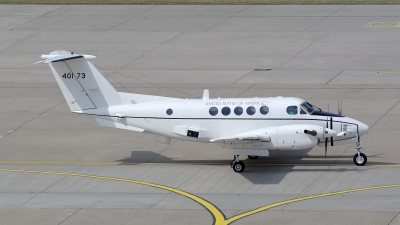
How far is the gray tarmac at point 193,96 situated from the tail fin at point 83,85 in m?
2.51

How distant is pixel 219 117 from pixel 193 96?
36.2ft

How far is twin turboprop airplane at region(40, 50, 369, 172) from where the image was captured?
30.5 metres

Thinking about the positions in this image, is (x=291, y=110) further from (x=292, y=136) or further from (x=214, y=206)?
(x=214, y=206)

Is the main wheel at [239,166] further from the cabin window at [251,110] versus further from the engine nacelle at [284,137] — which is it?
the cabin window at [251,110]

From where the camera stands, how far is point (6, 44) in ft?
181

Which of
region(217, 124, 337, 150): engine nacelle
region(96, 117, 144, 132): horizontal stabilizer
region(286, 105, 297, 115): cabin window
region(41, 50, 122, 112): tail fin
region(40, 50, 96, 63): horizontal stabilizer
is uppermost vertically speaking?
region(40, 50, 96, 63): horizontal stabilizer

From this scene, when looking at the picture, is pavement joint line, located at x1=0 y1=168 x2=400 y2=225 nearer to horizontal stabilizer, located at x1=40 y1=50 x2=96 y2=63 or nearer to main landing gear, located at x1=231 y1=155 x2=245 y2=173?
main landing gear, located at x1=231 y1=155 x2=245 y2=173

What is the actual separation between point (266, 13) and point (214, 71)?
1546cm

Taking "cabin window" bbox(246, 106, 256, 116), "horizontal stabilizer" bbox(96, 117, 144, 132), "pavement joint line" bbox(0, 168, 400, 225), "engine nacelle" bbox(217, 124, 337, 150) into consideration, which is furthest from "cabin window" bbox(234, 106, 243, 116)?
"pavement joint line" bbox(0, 168, 400, 225)

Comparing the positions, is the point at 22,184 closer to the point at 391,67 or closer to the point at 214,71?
the point at 214,71

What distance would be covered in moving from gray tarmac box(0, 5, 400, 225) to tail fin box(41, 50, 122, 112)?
2507 millimetres

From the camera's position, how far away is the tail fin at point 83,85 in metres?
32.1

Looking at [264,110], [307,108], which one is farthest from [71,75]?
[307,108]

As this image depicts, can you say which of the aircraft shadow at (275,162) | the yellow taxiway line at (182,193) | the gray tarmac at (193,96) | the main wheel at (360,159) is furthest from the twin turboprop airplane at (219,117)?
the yellow taxiway line at (182,193)
